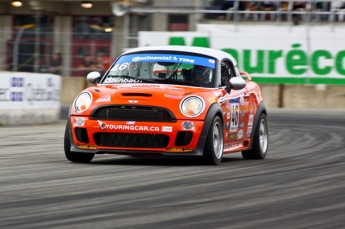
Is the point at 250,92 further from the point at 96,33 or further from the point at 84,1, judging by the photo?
the point at 84,1

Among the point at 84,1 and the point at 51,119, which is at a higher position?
the point at 84,1

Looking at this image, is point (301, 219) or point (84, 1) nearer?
point (301, 219)

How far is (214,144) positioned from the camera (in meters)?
10.4

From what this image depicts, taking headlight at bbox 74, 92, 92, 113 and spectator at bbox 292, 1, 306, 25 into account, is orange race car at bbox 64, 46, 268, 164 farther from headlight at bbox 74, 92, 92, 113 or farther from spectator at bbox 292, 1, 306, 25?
spectator at bbox 292, 1, 306, 25

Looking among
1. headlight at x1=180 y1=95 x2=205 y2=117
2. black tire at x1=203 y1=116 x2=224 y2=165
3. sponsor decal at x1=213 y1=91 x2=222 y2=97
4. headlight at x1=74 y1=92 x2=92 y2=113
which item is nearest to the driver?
sponsor decal at x1=213 y1=91 x2=222 y2=97

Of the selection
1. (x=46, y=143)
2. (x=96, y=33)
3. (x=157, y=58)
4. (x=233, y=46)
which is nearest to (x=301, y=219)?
(x=157, y=58)

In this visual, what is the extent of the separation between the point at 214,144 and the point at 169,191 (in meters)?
2.80

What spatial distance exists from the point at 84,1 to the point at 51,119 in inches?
624

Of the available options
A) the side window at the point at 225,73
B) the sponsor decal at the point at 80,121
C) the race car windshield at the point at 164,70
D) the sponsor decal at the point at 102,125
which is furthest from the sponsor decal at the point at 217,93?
the sponsor decal at the point at 80,121

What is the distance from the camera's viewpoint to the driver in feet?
36.0

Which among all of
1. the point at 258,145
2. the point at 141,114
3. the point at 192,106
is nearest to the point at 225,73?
the point at 258,145

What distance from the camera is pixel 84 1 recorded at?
3594 cm

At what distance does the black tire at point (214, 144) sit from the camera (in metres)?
10.1

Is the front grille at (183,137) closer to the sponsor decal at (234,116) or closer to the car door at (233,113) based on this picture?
the car door at (233,113)
